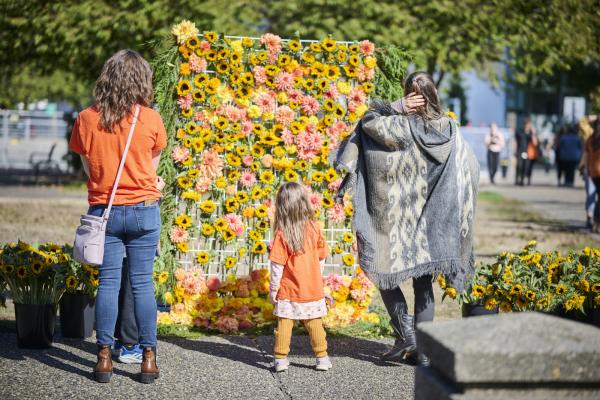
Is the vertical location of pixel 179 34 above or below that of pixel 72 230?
above

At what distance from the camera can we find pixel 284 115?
7.48 meters

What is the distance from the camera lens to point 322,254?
608 cm

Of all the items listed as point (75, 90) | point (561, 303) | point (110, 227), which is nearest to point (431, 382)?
point (110, 227)

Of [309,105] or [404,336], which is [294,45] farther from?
→ [404,336]

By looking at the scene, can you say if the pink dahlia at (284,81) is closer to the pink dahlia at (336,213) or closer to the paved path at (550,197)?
the pink dahlia at (336,213)

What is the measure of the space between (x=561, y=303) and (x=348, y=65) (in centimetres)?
251

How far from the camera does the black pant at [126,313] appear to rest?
6020 millimetres

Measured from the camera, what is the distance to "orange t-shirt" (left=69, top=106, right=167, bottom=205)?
5.37m

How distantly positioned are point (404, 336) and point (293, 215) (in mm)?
1067

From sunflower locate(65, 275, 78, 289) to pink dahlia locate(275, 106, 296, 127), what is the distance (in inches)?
80.8

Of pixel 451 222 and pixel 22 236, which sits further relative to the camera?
pixel 22 236

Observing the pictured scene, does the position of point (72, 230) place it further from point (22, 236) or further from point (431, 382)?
point (431, 382)

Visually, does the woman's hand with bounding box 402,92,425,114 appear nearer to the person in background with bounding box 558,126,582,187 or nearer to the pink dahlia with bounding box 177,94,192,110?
the pink dahlia with bounding box 177,94,192,110

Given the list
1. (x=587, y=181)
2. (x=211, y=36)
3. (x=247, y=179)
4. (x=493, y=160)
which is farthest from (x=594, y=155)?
(x=493, y=160)
